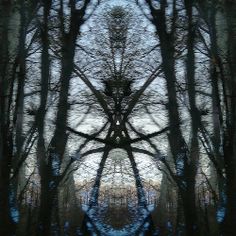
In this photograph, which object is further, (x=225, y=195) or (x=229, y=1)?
(x=229, y=1)

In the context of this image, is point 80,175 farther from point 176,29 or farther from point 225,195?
point 176,29

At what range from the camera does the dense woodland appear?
3482mm

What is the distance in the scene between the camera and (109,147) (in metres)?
3.59

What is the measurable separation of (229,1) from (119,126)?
46.7 inches

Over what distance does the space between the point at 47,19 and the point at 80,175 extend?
1110 mm

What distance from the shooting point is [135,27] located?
3.82m

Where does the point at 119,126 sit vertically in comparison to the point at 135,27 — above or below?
below

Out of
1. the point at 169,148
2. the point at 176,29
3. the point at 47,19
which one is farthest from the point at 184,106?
the point at 47,19

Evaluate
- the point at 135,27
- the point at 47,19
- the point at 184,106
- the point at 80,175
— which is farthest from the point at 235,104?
the point at 47,19

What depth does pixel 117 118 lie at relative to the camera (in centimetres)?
363

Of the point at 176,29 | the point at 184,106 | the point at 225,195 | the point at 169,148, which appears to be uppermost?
the point at 176,29

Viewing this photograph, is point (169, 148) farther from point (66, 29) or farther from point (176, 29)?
point (66, 29)

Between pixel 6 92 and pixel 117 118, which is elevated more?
pixel 6 92

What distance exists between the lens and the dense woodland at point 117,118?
348cm
